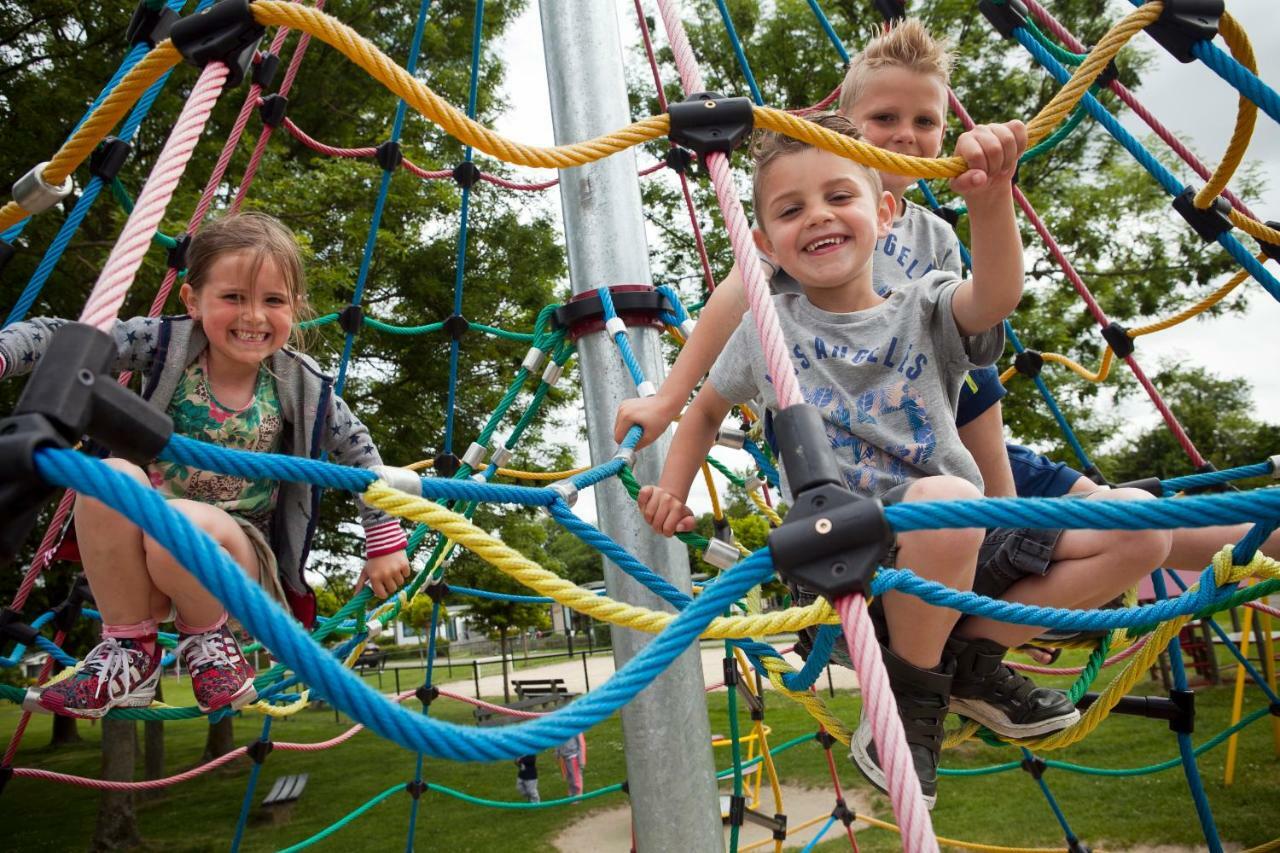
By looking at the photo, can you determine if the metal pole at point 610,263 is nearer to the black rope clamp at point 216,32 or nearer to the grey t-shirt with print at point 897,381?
the grey t-shirt with print at point 897,381

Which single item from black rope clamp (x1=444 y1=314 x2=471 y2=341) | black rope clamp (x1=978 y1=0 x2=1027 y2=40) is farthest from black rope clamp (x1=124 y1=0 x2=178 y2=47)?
black rope clamp (x1=978 y1=0 x2=1027 y2=40)

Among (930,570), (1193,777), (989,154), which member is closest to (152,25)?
(989,154)

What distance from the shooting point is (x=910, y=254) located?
1600mm

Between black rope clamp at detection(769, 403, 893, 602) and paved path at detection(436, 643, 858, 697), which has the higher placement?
paved path at detection(436, 643, 858, 697)

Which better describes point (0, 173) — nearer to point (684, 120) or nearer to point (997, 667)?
point (684, 120)

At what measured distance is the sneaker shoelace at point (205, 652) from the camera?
1477 millimetres

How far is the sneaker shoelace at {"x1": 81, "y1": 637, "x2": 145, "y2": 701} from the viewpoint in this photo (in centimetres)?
141

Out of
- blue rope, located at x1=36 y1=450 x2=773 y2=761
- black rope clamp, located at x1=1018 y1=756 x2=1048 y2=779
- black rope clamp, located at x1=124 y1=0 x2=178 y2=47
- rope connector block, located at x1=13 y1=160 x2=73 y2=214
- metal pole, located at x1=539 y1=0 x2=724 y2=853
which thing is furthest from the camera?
black rope clamp, located at x1=1018 y1=756 x2=1048 y2=779

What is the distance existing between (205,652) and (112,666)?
0.13m

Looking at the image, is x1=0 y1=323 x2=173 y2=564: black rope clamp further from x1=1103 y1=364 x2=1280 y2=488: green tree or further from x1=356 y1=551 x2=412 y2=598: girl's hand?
x1=1103 y1=364 x2=1280 y2=488: green tree

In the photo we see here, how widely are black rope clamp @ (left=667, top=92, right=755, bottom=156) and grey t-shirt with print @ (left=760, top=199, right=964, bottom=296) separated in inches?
17.7

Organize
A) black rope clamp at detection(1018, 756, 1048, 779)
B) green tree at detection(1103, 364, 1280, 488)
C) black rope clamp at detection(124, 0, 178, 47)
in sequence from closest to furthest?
1. black rope clamp at detection(124, 0, 178, 47)
2. black rope clamp at detection(1018, 756, 1048, 779)
3. green tree at detection(1103, 364, 1280, 488)

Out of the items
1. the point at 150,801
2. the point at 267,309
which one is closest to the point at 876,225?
the point at 267,309

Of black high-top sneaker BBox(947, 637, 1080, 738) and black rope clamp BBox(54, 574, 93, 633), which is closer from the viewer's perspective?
black high-top sneaker BBox(947, 637, 1080, 738)
